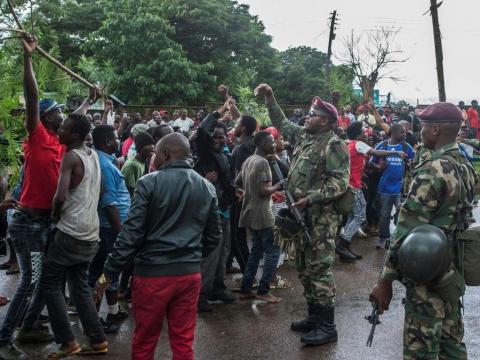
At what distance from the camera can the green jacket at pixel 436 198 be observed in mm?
3379

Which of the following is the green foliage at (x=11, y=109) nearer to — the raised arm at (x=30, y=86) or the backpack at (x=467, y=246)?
the raised arm at (x=30, y=86)

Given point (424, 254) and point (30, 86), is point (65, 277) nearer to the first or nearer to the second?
point (30, 86)

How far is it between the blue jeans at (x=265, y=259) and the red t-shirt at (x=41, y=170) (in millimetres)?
2300

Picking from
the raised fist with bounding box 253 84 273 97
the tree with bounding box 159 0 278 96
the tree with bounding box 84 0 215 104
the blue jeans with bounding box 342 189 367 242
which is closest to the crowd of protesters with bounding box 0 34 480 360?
the raised fist with bounding box 253 84 273 97

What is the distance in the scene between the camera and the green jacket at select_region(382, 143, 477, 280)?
3.38 m

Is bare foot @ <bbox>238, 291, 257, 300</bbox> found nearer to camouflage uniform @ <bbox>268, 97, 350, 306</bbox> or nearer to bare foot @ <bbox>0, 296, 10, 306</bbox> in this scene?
camouflage uniform @ <bbox>268, 97, 350, 306</bbox>

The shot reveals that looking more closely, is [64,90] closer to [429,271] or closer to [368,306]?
[368,306]

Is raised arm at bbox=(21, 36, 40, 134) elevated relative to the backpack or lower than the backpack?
elevated

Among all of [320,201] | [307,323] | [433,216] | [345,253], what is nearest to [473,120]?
[345,253]

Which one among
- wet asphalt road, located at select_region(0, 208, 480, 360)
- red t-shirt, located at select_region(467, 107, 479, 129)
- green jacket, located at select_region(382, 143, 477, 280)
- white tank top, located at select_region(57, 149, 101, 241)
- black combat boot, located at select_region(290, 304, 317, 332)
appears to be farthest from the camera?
red t-shirt, located at select_region(467, 107, 479, 129)

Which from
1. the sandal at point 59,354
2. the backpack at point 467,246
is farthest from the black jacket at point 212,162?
the backpack at point 467,246

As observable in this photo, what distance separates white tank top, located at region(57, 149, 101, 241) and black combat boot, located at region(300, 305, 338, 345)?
2.01m

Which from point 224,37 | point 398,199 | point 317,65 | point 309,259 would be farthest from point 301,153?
point 317,65

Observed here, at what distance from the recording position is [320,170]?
509cm
